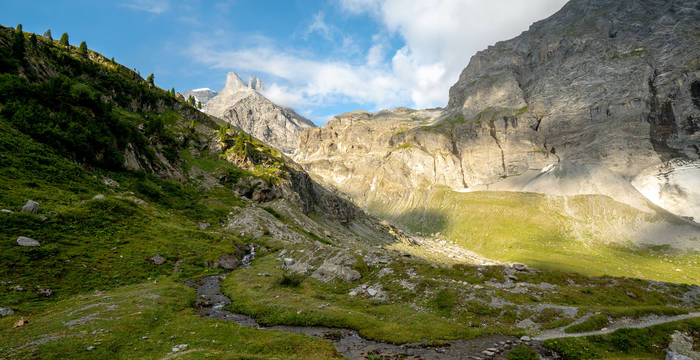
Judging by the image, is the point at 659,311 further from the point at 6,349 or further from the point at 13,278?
the point at 13,278

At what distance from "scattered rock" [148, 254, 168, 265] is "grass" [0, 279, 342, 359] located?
14257mm

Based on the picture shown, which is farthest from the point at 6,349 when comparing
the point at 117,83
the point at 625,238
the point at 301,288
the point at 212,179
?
the point at 625,238

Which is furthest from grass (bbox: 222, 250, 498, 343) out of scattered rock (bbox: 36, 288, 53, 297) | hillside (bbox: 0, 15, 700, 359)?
scattered rock (bbox: 36, 288, 53, 297)

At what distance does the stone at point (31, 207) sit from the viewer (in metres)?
33.2

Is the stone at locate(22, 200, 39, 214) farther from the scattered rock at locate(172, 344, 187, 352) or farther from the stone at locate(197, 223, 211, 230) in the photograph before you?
the stone at locate(197, 223, 211, 230)

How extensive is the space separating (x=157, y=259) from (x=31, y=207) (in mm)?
15799

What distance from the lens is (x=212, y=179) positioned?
10412 centimetres

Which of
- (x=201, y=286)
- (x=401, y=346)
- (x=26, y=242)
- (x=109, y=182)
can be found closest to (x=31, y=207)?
(x=26, y=242)

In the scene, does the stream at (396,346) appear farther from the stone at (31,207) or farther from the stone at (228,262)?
the stone at (31,207)

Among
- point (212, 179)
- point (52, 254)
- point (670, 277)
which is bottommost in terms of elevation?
point (670, 277)

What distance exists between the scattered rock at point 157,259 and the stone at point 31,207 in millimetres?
14337

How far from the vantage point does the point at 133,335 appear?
2094cm

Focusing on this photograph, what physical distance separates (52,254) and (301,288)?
28.3 m

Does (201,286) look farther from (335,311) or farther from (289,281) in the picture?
(335,311)
